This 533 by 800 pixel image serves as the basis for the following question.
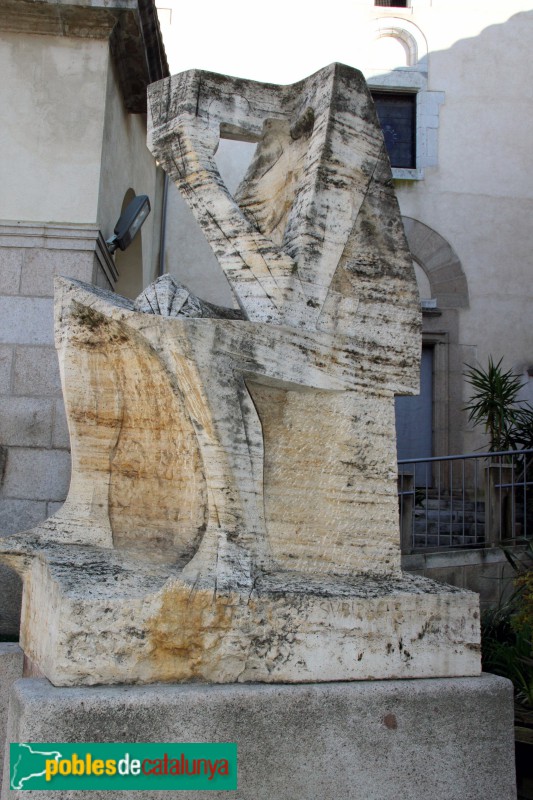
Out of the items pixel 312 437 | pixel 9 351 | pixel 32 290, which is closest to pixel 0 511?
pixel 9 351

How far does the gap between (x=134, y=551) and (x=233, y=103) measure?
5.83 feet

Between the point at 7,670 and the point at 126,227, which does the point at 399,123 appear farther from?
the point at 7,670

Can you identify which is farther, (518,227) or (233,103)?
(518,227)

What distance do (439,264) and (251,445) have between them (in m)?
8.38

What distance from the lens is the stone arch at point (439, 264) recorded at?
1065 centimetres

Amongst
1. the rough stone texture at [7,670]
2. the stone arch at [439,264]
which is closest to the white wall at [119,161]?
the stone arch at [439,264]

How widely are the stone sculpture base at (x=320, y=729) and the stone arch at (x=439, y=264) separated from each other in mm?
8282

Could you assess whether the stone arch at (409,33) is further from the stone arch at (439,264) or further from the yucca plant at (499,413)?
the yucca plant at (499,413)

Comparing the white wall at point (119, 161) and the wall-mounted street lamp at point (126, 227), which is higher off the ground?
the white wall at point (119, 161)

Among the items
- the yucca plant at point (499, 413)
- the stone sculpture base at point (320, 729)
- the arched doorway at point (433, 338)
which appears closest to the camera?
the stone sculpture base at point (320, 729)

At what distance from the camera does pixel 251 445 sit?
2816 millimetres

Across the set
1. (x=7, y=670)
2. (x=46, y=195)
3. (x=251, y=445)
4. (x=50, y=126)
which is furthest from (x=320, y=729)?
(x=50, y=126)

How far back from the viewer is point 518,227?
1084 cm

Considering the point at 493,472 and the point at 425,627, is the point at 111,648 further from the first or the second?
the point at 493,472
